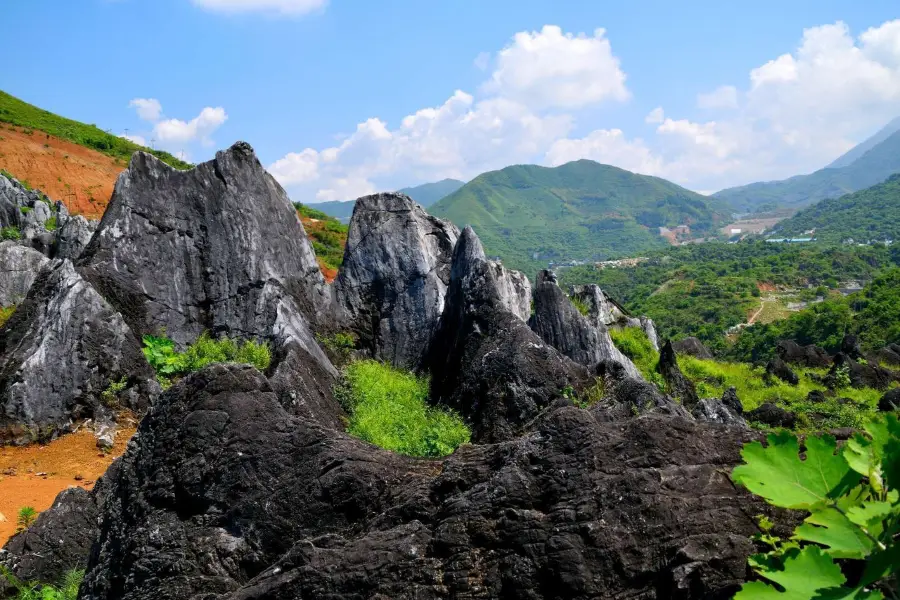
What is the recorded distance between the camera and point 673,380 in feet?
60.0

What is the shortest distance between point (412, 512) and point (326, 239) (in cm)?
4690

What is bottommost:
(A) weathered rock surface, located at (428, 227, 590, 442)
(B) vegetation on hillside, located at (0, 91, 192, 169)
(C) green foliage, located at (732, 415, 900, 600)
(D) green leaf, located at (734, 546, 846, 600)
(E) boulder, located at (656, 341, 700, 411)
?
(E) boulder, located at (656, 341, 700, 411)

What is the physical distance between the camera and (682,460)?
4508mm

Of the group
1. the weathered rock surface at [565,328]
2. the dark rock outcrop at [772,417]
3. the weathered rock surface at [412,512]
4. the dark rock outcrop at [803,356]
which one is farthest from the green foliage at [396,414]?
the dark rock outcrop at [803,356]

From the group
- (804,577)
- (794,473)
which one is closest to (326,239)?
(794,473)

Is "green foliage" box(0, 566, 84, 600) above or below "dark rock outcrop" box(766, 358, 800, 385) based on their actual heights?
above

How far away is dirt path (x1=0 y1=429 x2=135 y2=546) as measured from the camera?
1092 centimetres

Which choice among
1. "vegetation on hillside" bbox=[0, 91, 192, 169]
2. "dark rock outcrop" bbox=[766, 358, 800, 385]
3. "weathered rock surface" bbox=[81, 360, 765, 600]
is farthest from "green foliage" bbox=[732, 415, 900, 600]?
"vegetation on hillside" bbox=[0, 91, 192, 169]

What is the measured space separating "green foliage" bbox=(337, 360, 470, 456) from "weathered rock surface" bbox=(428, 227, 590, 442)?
15.4 inches

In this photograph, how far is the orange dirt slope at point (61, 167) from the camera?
181 feet

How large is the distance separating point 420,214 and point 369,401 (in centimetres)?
752

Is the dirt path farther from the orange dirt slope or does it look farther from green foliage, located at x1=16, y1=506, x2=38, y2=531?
the orange dirt slope

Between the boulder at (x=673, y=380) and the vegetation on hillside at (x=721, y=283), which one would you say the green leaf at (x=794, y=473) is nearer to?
the boulder at (x=673, y=380)

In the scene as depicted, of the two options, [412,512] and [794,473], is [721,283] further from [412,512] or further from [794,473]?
[794,473]
